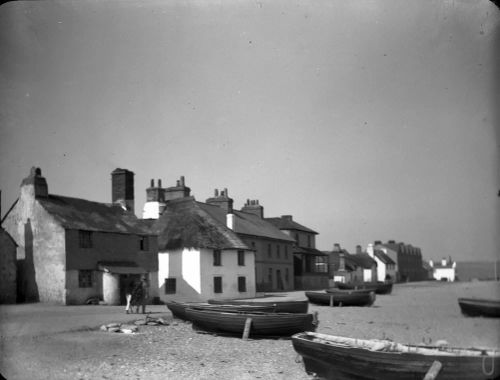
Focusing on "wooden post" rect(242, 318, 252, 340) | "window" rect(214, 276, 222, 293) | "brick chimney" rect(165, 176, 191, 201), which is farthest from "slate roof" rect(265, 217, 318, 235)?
"wooden post" rect(242, 318, 252, 340)

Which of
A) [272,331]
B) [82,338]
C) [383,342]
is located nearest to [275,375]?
[383,342]

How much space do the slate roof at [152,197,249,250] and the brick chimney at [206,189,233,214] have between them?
4802mm

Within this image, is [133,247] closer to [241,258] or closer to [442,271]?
[241,258]

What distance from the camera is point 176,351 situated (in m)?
15.0

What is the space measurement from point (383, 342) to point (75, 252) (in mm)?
22464

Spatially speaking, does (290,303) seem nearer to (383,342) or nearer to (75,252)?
(383,342)

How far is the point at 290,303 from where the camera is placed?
71.0 feet

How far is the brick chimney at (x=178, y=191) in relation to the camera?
45.6m

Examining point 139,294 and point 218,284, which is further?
point 218,284

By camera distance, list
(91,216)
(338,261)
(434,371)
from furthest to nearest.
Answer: (338,261), (91,216), (434,371)

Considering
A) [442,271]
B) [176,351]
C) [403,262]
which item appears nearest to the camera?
[176,351]

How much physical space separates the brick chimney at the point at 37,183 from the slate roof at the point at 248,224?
1391 centimetres

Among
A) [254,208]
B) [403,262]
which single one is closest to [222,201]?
[254,208]

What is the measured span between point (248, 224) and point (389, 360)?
4037 cm
